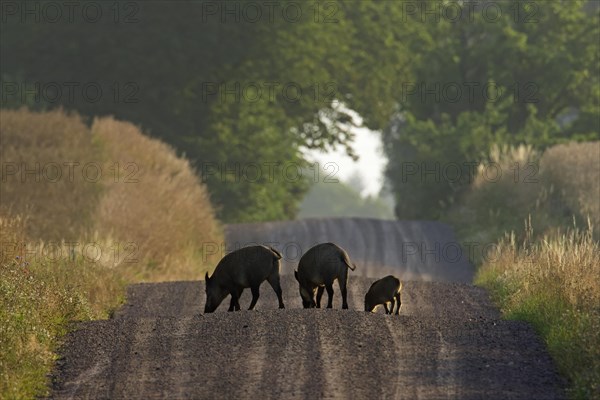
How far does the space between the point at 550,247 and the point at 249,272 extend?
433cm

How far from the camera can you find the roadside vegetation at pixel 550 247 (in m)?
12.4

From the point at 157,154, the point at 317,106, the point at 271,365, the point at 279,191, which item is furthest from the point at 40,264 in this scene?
the point at 317,106

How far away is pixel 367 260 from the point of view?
95.3 feet

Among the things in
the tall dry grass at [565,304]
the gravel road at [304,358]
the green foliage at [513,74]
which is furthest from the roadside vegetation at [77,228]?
the green foliage at [513,74]

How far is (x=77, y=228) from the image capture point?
77.8 feet

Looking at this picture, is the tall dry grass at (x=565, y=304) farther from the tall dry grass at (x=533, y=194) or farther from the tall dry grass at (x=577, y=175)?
the tall dry grass at (x=577, y=175)

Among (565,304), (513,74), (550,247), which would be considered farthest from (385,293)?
(513,74)

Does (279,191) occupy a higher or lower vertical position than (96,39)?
lower

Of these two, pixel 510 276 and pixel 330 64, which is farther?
pixel 330 64

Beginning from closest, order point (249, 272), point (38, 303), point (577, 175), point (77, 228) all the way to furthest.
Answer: point (38, 303) < point (249, 272) < point (77, 228) < point (577, 175)

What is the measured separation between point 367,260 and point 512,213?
4.18 metres

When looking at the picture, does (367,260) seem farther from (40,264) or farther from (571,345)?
(571,345)

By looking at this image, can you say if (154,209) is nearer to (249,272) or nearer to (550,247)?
(249,272)

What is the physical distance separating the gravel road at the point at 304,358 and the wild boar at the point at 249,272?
1.33 meters
